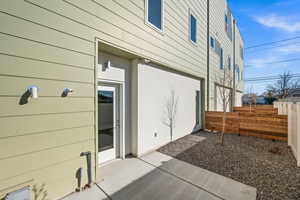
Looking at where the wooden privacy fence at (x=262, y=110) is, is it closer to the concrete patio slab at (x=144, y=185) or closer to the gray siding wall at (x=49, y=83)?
the concrete patio slab at (x=144, y=185)

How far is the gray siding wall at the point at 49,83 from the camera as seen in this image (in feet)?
6.73

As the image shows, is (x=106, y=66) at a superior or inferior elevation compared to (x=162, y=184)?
superior

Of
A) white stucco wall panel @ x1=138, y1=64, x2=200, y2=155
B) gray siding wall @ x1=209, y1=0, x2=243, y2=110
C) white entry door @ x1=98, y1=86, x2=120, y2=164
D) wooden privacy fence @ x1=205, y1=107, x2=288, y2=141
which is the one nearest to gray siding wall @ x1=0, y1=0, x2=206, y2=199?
white entry door @ x1=98, y1=86, x2=120, y2=164

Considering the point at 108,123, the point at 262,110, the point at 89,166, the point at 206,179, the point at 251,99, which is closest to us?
the point at 89,166

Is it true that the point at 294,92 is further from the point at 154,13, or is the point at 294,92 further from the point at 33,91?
the point at 33,91

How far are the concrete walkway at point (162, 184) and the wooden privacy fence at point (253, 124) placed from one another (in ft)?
16.9

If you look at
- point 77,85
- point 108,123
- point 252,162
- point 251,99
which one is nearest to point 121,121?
point 108,123

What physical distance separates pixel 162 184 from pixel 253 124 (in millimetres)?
6443

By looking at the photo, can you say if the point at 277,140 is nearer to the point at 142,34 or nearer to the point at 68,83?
the point at 142,34

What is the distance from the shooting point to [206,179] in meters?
3.28

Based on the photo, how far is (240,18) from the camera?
17000mm

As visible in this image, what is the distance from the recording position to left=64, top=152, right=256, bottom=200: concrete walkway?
2709 millimetres

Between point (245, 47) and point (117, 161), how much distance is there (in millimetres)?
27279

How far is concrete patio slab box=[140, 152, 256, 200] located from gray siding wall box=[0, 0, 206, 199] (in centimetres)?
203
